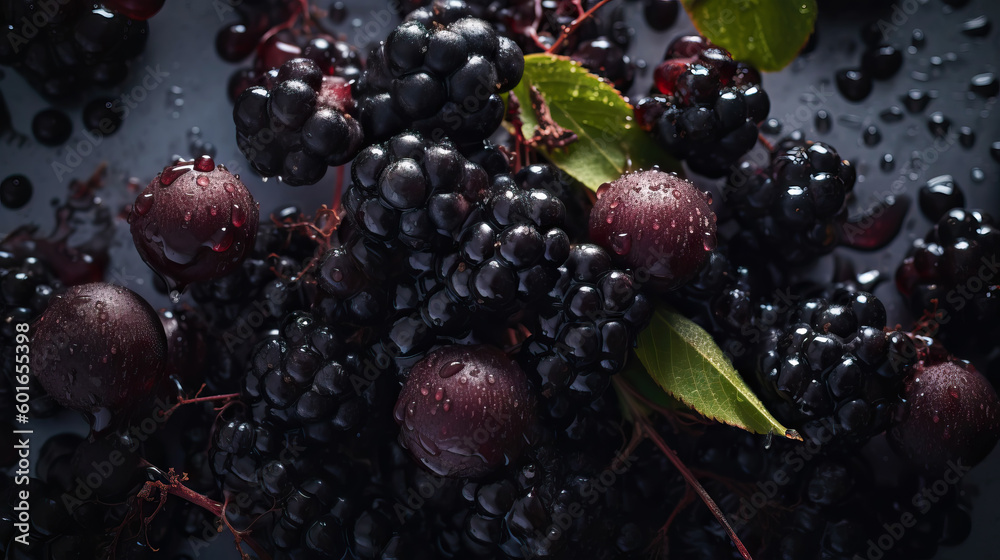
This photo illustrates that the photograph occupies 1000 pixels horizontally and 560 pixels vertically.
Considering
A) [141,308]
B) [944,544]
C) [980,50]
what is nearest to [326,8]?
[141,308]

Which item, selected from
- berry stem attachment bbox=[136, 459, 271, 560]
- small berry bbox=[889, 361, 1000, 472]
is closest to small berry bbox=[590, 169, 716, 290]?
small berry bbox=[889, 361, 1000, 472]

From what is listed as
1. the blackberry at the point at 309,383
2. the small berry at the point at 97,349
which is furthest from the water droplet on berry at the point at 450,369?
the small berry at the point at 97,349

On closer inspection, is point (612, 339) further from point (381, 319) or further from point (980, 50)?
point (980, 50)

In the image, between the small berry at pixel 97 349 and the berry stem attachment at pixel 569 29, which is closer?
the small berry at pixel 97 349

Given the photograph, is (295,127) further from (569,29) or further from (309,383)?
(569,29)

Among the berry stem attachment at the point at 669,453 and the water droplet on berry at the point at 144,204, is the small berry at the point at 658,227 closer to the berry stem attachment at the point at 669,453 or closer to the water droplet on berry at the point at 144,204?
the berry stem attachment at the point at 669,453

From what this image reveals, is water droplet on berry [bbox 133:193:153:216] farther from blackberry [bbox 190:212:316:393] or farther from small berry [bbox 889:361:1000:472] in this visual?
small berry [bbox 889:361:1000:472]
